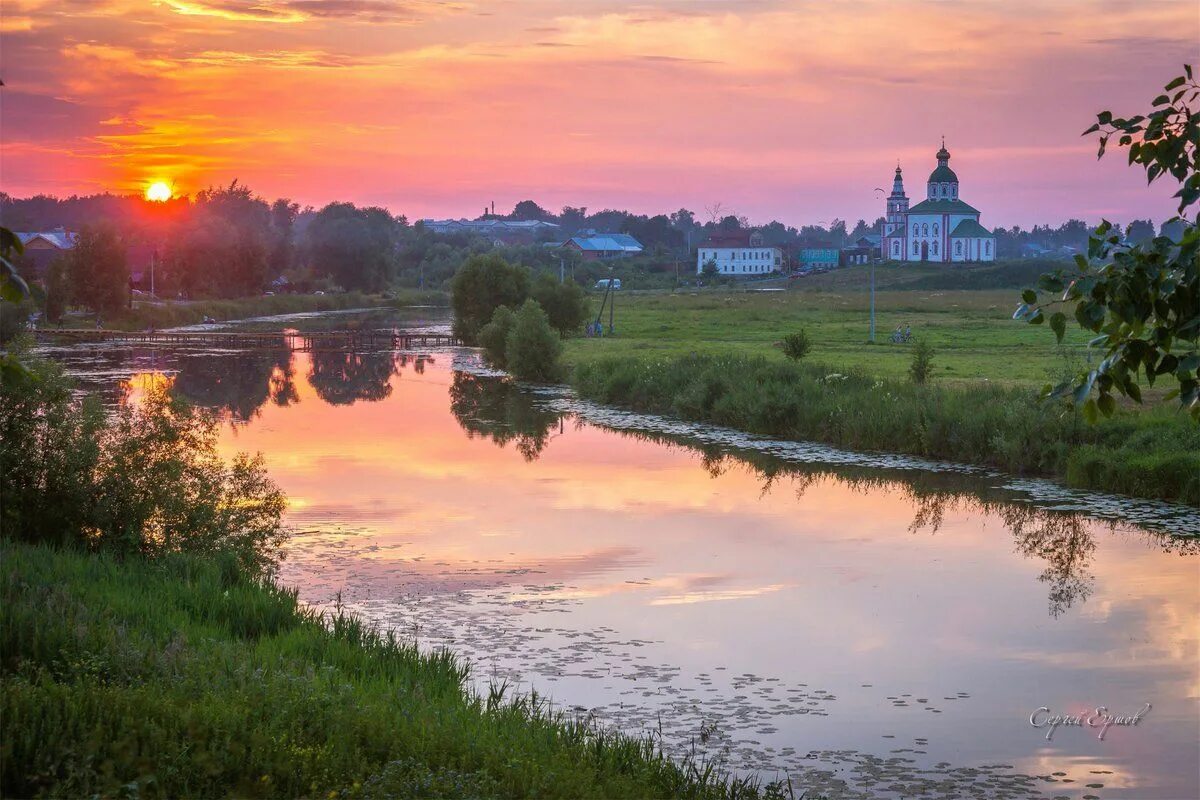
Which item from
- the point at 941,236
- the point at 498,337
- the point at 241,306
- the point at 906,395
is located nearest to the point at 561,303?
the point at 498,337

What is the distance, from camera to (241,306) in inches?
3728

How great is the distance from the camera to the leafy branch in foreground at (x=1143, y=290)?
4.61 m

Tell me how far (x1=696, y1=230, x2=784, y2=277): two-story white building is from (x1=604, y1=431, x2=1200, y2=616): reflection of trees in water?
134230mm

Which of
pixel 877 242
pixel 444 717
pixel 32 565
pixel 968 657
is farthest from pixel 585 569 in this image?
pixel 877 242

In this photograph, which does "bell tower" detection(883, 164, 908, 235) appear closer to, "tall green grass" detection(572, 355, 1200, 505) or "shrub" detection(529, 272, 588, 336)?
"shrub" detection(529, 272, 588, 336)

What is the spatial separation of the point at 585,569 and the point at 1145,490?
35.0 feet

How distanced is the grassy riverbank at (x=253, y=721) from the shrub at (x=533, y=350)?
35.3 metres

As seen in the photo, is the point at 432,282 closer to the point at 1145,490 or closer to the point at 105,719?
the point at 1145,490

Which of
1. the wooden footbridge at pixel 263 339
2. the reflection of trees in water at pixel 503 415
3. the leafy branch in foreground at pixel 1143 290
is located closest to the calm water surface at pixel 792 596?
the reflection of trees in water at pixel 503 415

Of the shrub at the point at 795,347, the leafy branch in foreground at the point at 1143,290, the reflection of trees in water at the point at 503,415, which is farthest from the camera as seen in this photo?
the shrub at the point at 795,347

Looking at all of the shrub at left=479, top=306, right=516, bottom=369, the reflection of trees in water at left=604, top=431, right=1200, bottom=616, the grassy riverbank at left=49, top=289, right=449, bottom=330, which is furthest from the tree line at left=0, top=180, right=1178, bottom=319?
the reflection of trees in water at left=604, top=431, right=1200, bottom=616

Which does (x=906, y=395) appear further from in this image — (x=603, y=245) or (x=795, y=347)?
(x=603, y=245)

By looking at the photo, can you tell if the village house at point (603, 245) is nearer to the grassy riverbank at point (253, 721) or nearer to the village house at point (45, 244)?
the village house at point (45, 244)

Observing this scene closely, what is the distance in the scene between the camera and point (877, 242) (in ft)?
601
